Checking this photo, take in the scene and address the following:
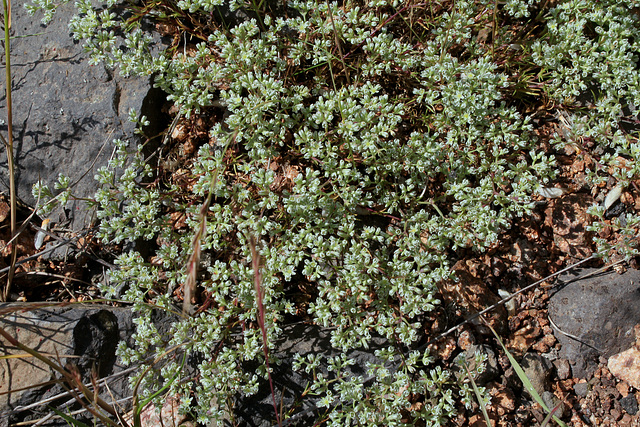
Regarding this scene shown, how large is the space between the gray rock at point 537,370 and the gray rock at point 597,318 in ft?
0.64

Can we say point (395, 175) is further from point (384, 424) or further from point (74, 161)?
point (74, 161)

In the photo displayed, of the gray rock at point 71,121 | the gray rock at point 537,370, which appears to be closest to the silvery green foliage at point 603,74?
the gray rock at point 537,370

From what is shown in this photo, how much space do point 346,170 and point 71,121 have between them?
250 centimetres

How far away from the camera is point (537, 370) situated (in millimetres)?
3910

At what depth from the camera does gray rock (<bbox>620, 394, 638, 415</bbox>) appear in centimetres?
380

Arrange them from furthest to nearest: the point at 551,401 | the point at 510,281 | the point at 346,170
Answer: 1. the point at 510,281
2. the point at 551,401
3. the point at 346,170

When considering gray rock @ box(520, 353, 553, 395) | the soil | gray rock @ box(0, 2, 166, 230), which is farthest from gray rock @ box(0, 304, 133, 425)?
gray rock @ box(520, 353, 553, 395)

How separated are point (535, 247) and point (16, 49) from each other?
494 cm

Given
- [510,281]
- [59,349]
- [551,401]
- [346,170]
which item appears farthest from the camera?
[510,281]

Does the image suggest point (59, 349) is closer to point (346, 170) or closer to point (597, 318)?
point (346, 170)

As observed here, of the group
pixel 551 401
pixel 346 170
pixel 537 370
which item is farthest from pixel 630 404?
pixel 346 170

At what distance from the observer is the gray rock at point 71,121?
4191mm

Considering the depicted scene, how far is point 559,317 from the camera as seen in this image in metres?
4.03

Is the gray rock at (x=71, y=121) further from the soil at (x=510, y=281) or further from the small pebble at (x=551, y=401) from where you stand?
the small pebble at (x=551, y=401)
